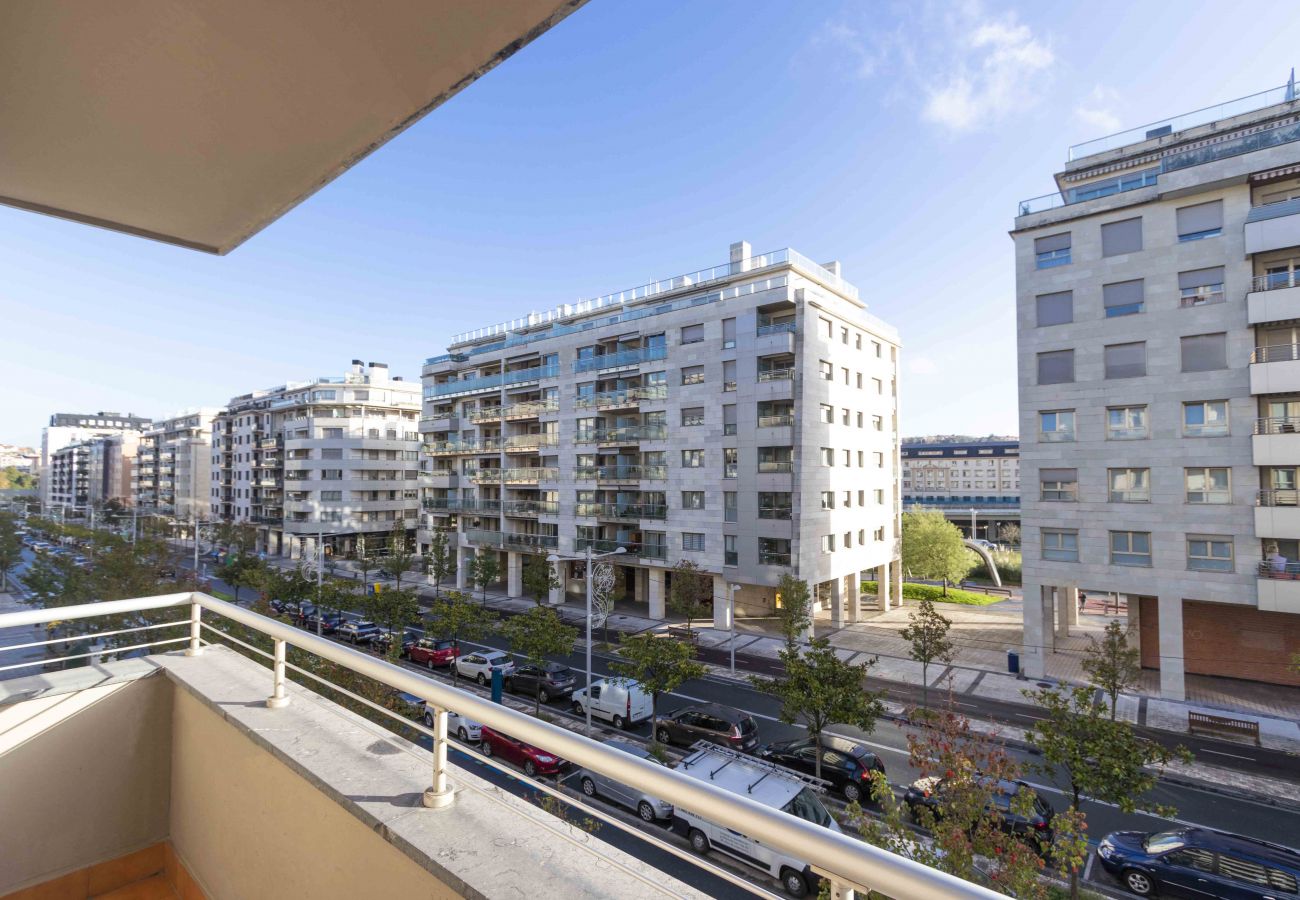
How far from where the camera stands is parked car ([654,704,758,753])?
16.4 m

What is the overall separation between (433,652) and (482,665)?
299 centimetres

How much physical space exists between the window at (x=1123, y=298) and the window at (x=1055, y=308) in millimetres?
1041

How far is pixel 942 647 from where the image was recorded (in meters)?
19.7

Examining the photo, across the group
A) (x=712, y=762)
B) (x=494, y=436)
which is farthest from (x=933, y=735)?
(x=494, y=436)

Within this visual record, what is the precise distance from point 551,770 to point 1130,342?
24335 mm

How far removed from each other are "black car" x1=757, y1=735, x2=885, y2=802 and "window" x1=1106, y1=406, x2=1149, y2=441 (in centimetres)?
1546

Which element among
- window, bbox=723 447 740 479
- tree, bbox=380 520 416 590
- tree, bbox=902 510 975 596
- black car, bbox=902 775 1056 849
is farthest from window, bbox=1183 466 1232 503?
tree, bbox=380 520 416 590

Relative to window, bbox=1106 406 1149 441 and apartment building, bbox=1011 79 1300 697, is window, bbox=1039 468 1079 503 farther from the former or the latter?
window, bbox=1106 406 1149 441

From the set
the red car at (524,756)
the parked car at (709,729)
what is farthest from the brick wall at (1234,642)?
the red car at (524,756)

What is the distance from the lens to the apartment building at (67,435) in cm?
11412

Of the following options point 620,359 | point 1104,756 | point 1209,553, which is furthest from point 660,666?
point 620,359

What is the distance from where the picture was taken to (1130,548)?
71.0 ft

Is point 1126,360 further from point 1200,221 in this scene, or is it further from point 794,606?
point 794,606

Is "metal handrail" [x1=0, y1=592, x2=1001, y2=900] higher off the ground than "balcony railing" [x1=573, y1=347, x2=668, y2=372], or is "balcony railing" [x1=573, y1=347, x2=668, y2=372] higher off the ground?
"balcony railing" [x1=573, y1=347, x2=668, y2=372]
